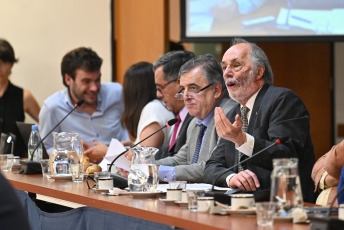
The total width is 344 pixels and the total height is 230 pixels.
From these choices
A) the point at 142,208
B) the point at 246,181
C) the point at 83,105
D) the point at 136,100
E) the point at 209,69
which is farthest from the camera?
the point at 83,105

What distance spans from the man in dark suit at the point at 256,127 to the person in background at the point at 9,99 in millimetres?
2748

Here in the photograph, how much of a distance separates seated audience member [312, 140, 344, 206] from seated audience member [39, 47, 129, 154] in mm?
2322

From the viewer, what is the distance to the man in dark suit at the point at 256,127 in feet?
8.59

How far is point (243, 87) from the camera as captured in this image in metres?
2.94

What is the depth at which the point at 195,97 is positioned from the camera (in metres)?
3.32

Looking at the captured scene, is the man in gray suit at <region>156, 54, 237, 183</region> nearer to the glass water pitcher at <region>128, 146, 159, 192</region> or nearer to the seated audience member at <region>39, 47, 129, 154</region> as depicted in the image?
the glass water pitcher at <region>128, 146, 159, 192</region>

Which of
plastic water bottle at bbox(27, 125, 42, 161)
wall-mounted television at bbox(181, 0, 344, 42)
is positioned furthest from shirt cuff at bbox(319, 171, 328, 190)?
wall-mounted television at bbox(181, 0, 344, 42)

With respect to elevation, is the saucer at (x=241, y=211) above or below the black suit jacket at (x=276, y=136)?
below

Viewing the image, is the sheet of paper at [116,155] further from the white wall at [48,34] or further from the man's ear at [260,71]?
the white wall at [48,34]

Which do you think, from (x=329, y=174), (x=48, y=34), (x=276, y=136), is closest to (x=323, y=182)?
(x=329, y=174)

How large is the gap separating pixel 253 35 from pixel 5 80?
2137 millimetres

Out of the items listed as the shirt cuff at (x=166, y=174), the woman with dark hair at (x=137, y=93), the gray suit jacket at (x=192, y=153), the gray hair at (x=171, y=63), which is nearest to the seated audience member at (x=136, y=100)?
the woman with dark hair at (x=137, y=93)

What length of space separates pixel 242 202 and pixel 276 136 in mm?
724

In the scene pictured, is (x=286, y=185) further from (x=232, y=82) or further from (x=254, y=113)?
(x=232, y=82)
